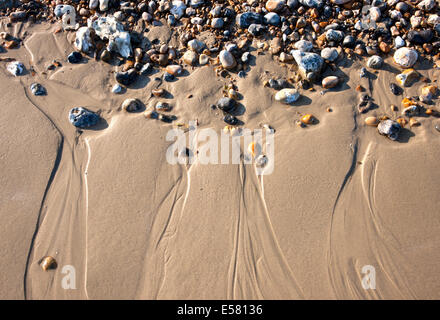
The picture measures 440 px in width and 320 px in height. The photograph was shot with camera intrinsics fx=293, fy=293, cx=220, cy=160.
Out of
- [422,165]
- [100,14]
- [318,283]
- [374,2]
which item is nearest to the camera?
[318,283]

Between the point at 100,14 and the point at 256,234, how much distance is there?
368 centimetres

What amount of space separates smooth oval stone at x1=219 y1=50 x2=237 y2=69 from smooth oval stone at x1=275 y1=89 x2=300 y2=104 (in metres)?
0.69

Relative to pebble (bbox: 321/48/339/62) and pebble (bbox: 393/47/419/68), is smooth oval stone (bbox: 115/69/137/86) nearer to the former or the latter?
pebble (bbox: 321/48/339/62)

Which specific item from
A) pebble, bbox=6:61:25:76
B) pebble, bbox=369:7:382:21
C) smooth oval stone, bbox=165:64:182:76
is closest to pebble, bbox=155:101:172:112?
smooth oval stone, bbox=165:64:182:76

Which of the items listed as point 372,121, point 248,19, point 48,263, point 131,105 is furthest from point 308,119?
point 48,263

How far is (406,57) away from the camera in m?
3.32

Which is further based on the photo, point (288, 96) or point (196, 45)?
point (196, 45)

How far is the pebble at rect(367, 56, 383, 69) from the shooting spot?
335 centimetres

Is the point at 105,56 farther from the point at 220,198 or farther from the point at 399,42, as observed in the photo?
the point at 399,42

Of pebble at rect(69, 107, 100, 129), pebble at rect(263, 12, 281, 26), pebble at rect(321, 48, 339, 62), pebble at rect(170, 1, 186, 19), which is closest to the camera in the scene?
pebble at rect(69, 107, 100, 129)

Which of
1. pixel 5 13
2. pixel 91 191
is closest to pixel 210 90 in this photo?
pixel 91 191

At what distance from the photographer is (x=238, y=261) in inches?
102

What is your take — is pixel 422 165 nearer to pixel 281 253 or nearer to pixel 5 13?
pixel 281 253

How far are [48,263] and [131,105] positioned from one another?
5.83 feet
